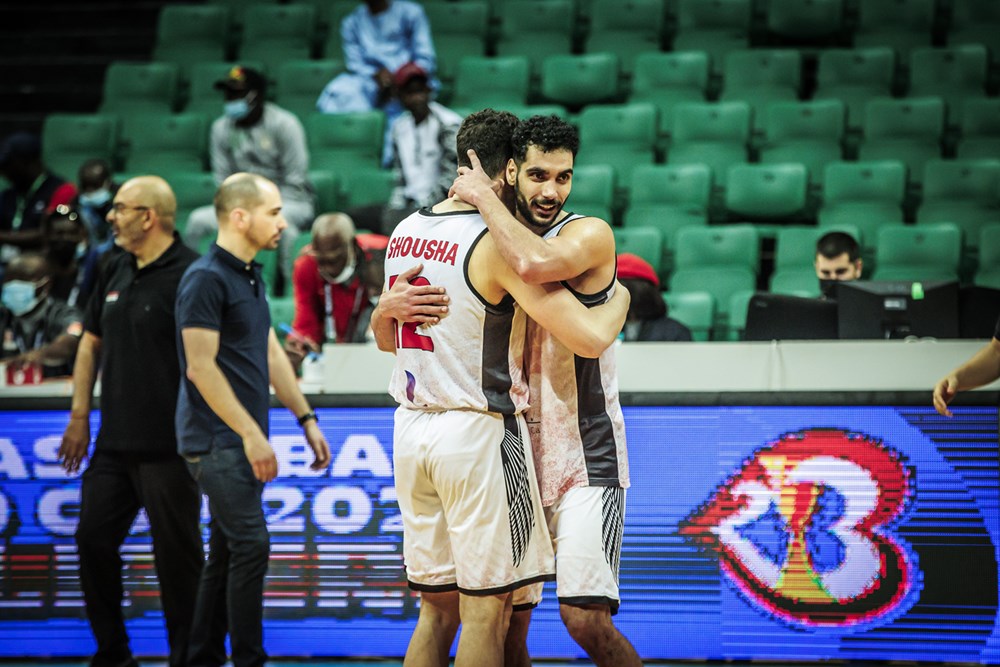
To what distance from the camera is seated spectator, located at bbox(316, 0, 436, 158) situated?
1025cm

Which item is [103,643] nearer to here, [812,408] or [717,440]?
[717,440]

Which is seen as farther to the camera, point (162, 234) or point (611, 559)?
point (162, 234)

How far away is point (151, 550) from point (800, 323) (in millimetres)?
3207

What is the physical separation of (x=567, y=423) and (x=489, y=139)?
0.93 meters

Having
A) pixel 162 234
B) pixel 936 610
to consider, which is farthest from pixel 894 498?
pixel 162 234

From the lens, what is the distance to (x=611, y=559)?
3916 millimetres

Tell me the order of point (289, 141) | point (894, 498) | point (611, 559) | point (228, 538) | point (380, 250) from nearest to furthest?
point (611, 559)
point (228, 538)
point (894, 498)
point (380, 250)
point (289, 141)

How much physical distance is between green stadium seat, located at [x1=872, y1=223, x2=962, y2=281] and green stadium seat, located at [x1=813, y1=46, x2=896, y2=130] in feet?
6.21

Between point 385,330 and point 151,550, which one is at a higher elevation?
point 385,330

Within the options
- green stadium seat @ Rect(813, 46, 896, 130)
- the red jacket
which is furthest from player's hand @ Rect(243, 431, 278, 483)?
green stadium seat @ Rect(813, 46, 896, 130)

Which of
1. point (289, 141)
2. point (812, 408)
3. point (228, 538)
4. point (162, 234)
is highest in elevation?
point (289, 141)

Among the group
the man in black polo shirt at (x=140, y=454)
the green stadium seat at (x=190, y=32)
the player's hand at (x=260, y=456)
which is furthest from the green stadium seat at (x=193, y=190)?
the player's hand at (x=260, y=456)

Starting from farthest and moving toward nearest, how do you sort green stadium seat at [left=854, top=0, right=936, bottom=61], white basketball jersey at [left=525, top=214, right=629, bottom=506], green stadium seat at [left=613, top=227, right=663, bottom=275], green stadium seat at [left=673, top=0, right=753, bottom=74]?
green stadium seat at [left=673, top=0, right=753, bottom=74] < green stadium seat at [left=854, top=0, right=936, bottom=61] < green stadium seat at [left=613, top=227, right=663, bottom=275] < white basketball jersey at [left=525, top=214, right=629, bottom=506]

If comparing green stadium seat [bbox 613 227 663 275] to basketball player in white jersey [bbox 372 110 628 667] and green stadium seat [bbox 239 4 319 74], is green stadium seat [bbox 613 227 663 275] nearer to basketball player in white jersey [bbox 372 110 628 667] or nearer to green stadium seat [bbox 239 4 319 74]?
green stadium seat [bbox 239 4 319 74]
